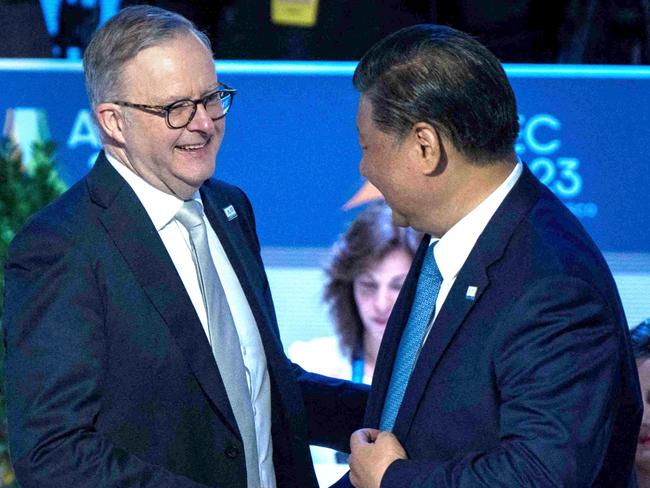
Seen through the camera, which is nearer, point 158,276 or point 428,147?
point 428,147

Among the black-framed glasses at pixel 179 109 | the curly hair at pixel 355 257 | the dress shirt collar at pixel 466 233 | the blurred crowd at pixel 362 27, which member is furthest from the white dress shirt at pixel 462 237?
the blurred crowd at pixel 362 27

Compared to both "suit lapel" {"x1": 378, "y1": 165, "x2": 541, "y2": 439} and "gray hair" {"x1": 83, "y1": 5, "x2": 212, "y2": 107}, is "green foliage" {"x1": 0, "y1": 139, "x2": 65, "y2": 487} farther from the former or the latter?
"suit lapel" {"x1": 378, "y1": 165, "x2": 541, "y2": 439}

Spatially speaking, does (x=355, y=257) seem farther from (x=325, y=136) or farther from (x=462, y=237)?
(x=462, y=237)

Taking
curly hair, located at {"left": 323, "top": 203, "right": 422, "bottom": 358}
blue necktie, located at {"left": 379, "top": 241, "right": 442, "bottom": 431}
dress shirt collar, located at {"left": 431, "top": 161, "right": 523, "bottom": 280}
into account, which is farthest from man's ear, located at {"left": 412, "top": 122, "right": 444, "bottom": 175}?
curly hair, located at {"left": 323, "top": 203, "right": 422, "bottom": 358}

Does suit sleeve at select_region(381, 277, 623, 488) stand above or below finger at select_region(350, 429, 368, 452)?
above

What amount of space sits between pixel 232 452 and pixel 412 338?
0.47 m

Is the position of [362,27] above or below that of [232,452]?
above

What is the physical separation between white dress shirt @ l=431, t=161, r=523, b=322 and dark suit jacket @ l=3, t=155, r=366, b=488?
1.76 feet

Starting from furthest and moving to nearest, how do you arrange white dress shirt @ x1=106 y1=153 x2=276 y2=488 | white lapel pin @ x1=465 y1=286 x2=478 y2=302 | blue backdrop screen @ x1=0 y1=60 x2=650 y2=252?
blue backdrop screen @ x1=0 y1=60 x2=650 y2=252 < white dress shirt @ x1=106 y1=153 x2=276 y2=488 < white lapel pin @ x1=465 y1=286 x2=478 y2=302

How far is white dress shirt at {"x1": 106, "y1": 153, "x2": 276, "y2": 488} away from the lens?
8.29ft

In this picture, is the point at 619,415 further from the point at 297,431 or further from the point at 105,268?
the point at 105,268

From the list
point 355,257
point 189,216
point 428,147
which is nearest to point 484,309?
point 428,147

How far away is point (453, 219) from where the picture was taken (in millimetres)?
2244

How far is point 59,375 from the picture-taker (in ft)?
7.45
